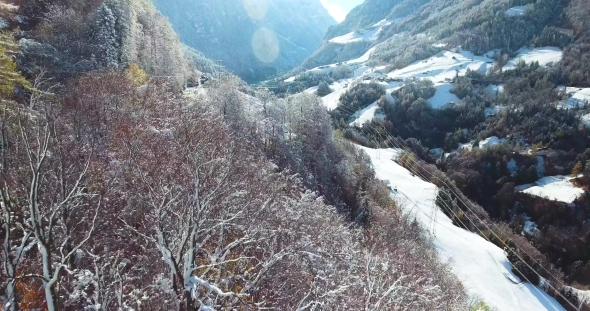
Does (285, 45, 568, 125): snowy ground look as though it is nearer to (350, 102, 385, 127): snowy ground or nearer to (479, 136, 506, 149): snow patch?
(350, 102, 385, 127): snowy ground

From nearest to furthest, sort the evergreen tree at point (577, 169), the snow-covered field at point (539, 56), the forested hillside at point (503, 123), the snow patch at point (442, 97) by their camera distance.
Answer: the forested hillside at point (503, 123) → the evergreen tree at point (577, 169) → the snow patch at point (442, 97) → the snow-covered field at point (539, 56)

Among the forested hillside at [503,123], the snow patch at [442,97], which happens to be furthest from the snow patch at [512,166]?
the snow patch at [442,97]

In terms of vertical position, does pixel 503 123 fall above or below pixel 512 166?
above

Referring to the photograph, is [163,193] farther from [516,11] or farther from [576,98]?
[516,11]

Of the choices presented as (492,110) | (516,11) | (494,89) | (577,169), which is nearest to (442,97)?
(492,110)

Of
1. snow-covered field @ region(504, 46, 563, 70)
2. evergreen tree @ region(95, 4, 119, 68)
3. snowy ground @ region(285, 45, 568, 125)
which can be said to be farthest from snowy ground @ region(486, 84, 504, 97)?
evergreen tree @ region(95, 4, 119, 68)

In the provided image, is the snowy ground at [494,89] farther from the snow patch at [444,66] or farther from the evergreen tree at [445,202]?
the evergreen tree at [445,202]
